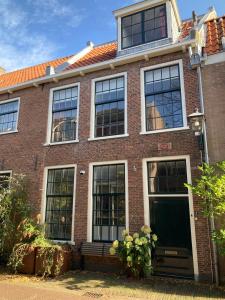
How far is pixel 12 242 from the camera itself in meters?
9.19

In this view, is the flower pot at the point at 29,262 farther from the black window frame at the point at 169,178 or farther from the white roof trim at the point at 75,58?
the white roof trim at the point at 75,58

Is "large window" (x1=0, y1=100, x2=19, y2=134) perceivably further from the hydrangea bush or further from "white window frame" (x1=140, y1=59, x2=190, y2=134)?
the hydrangea bush

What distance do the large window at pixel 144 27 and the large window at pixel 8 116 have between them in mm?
5932

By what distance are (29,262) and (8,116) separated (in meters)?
7.13

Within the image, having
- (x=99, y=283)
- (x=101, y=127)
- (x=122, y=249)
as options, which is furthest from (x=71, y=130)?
(x=99, y=283)

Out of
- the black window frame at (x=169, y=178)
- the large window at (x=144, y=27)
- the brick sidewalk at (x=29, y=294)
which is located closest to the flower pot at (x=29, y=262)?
the brick sidewalk at (x=29, y=294)

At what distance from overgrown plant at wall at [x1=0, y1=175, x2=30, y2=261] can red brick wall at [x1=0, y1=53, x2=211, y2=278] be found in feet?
1.96

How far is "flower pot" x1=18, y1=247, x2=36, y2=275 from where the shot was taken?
845 centimetres

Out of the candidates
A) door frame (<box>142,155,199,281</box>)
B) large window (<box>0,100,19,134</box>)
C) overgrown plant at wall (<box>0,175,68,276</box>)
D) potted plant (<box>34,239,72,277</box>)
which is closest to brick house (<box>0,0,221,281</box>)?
door frame (<box>142,155,199,281</box>)

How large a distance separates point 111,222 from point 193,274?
3.07 metres

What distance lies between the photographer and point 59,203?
10.2m

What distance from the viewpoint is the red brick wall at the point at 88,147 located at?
8.60 m

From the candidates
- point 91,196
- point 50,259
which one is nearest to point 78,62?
point 91,196

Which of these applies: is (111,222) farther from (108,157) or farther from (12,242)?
(12,242)
